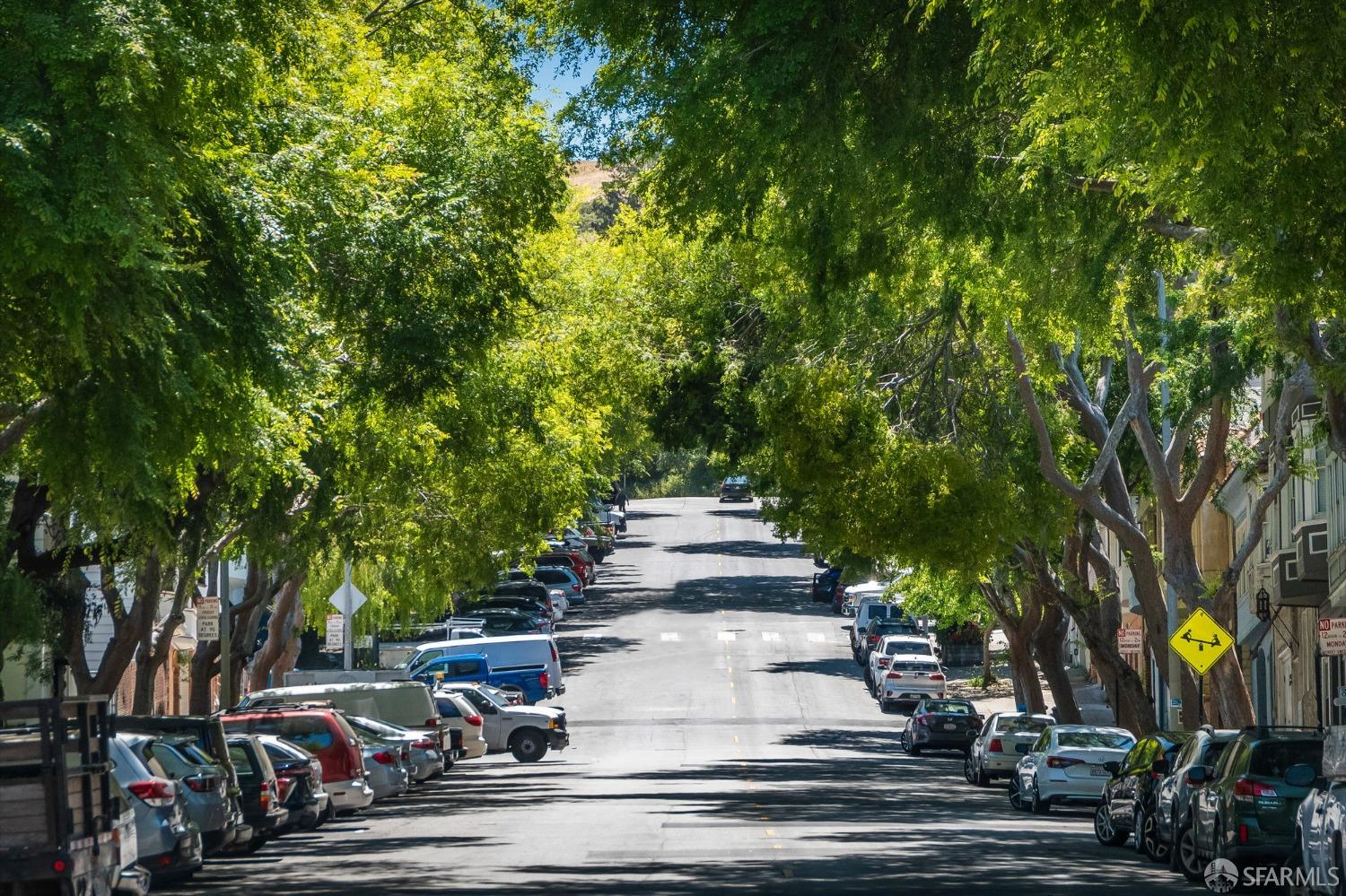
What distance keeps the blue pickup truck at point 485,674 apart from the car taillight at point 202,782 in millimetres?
31355

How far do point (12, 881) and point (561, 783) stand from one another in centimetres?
2195

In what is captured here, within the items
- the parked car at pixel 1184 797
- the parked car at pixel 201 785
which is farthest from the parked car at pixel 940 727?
the parked car at pixel 201 785

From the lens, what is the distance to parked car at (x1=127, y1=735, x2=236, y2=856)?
1870 centimetres

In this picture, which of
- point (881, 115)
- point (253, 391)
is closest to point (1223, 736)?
point (881, 115)

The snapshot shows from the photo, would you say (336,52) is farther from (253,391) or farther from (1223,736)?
(1223,736)

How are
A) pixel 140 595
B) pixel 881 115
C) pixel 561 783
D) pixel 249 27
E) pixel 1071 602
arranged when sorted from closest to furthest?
pixel 249 27 → pixel 881 115 → pixel 140 595 → pixel 561 783 → pixel 1071 602

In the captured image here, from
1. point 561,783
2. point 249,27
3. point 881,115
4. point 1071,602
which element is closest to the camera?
→ point 249,27

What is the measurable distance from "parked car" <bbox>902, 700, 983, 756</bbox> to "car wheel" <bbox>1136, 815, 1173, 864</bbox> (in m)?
23.0

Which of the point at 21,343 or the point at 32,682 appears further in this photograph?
the point at 32,682

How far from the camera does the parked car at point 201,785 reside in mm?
18703

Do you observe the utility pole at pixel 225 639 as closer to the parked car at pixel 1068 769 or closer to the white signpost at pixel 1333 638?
the parked car at pixel 1068 769

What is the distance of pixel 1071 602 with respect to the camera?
36625 mm

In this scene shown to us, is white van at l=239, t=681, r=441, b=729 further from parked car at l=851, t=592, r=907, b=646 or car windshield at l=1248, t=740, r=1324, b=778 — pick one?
parked car at l=851, t=592, r=907, b=646

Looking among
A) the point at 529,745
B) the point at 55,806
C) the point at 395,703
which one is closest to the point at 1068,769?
the point at 395,703
